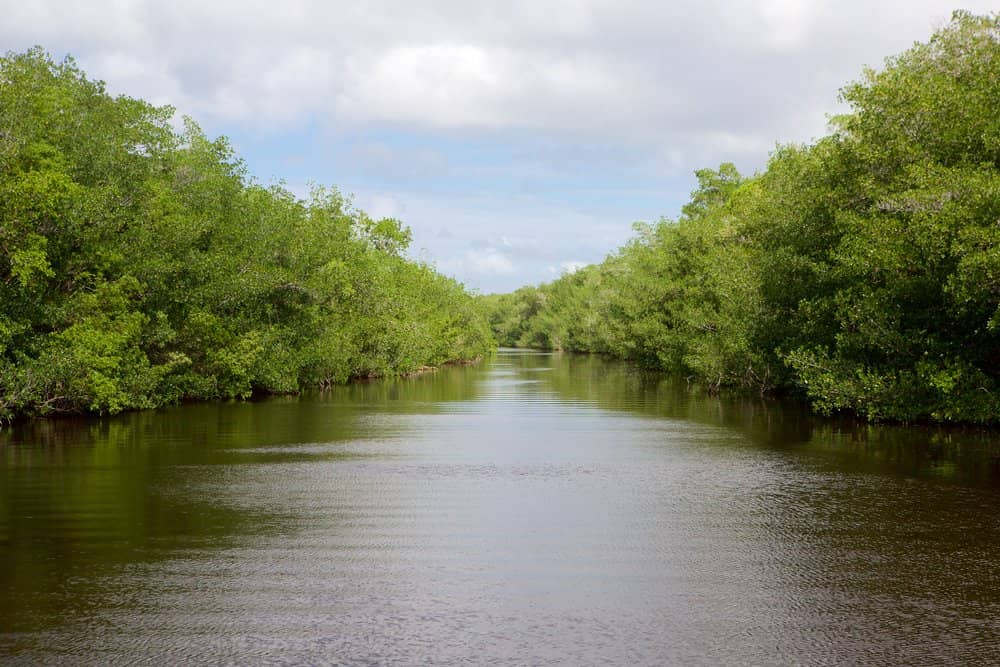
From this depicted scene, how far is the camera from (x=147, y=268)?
3225cm

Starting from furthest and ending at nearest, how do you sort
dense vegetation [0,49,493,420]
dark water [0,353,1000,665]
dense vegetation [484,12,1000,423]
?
dense vegetation [0,49,493,420] < dense vegetation [484,12,1000,423] < dark water [0,353,1000,665]

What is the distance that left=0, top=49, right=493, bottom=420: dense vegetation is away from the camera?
1032 inches

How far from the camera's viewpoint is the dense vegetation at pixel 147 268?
26203mm

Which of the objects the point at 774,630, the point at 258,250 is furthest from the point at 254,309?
the point at 774,630

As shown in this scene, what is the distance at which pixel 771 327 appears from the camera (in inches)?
1410

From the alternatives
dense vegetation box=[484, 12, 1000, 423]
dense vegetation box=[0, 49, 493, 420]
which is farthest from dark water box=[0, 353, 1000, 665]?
dense vegetation box=[0, 49, 493, 420]

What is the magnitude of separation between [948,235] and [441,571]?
62.3 ft

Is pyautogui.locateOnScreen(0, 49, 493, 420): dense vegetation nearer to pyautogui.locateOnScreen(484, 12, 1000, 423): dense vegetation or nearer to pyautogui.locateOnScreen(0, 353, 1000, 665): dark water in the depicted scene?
pyautogui.locateOnScreen(0, 353, 1000, 665): dark water

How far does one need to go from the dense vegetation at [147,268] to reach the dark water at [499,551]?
516 centimetres

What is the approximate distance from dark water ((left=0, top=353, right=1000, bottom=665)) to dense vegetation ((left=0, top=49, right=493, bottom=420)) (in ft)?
16.9

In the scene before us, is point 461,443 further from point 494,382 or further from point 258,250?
point 494,382

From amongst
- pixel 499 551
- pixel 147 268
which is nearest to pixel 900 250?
pixel 499 551

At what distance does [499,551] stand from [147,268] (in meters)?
25.0

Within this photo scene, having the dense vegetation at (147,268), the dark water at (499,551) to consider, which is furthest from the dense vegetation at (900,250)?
the dense vegetation at (147,268)
